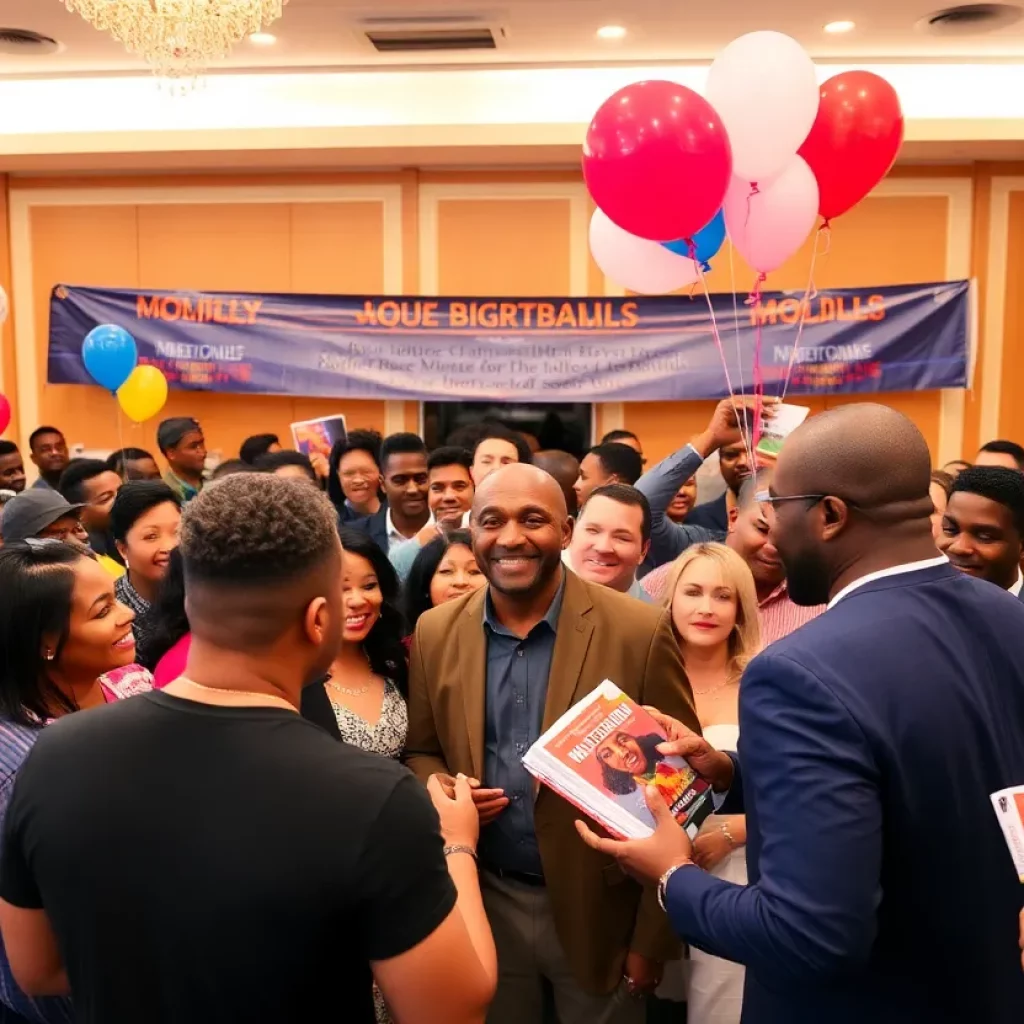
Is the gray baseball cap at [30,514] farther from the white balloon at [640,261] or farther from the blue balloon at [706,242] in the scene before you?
the blue balloon at [706,242]

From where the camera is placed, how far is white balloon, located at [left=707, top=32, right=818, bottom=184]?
3254 mm

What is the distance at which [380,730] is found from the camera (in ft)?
7.54

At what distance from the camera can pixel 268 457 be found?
4855 millimetres

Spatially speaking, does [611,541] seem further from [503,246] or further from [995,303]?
[995,303]

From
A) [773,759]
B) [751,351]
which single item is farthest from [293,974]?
[751,351]

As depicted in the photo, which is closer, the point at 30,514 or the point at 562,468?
the point at 30,514

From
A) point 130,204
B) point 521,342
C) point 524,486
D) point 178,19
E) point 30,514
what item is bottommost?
point 30,514

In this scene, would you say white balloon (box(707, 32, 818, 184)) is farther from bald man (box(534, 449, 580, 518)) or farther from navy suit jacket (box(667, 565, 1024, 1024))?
navy suit jacket (box(667, 565, 1024, 1024))

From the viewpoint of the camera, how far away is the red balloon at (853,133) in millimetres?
3525

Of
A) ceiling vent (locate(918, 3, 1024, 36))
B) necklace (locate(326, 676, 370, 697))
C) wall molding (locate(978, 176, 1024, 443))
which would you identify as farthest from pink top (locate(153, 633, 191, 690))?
wall molding (locate(978, 176, 1024, 443))

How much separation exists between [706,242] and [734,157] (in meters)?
0.46

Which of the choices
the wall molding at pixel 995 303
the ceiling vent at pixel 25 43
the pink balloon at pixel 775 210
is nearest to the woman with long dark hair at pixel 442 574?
the pink balloon at pixel 775 210

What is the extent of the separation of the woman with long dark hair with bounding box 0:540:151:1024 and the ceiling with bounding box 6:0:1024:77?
14.8ft

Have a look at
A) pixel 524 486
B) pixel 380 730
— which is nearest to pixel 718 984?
pixel 380 730
